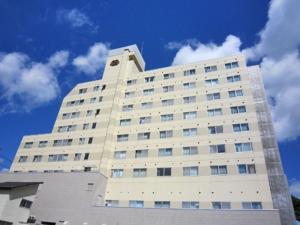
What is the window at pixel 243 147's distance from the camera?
101ft

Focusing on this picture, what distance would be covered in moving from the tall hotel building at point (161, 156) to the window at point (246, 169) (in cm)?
12

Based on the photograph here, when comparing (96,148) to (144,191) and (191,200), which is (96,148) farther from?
(191,200)

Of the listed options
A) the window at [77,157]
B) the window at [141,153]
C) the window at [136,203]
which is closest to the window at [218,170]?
the window at [141,153]

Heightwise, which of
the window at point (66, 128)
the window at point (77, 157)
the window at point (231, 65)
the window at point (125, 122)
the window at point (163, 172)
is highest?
the window at point (231, 65)

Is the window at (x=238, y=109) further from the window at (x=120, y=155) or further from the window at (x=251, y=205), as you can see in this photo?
the window at (x=120, y=155)

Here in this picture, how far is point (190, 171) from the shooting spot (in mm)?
31984

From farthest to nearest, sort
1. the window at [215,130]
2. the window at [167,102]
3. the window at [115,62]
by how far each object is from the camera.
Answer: the window at [115,62] < the window at [167,102] < the window at [215,130]

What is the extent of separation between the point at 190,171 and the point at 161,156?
16.2ft

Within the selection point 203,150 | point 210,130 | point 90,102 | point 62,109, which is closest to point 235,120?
point 210,130

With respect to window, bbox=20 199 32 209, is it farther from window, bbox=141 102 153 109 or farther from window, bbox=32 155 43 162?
window, bbox=141 102 153 109

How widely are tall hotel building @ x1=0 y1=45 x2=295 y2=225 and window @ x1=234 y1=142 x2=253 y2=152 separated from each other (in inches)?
5.4

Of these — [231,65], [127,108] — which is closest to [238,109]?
[231,65]

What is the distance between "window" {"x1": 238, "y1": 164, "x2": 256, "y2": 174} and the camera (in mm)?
29295

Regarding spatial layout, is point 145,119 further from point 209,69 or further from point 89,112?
point 209,69
